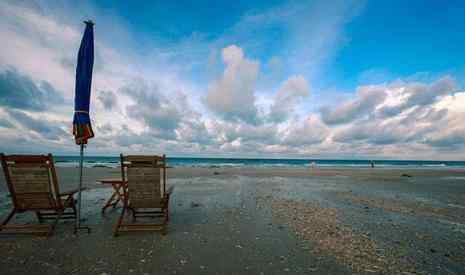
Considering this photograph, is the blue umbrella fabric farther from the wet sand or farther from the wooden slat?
the wet sand

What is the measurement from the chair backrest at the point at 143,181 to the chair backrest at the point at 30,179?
4.92 ft

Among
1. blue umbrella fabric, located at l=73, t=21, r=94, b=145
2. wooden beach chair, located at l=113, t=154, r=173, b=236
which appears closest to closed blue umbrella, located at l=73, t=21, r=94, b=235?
blue umbrella fabric, located at l=73, t=21, r=94, b=145

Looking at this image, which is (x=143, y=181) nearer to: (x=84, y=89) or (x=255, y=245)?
(x=84, y=89)

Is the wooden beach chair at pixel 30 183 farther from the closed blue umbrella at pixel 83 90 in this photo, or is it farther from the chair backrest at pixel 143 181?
the chair backrest at pixel 143 181

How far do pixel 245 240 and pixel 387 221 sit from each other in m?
4.60

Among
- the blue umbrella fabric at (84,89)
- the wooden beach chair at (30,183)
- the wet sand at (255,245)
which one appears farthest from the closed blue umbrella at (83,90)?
the wet sand at (255,245)

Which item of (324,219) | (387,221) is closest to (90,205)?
(324,219)

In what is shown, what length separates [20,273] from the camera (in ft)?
10.3

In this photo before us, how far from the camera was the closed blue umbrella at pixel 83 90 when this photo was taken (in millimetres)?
4586

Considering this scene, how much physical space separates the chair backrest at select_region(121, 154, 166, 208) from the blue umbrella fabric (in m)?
1.08

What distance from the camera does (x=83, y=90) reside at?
4.60m

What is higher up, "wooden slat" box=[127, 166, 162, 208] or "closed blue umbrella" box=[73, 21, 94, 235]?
"closed blue umbrella" box=[73, 21, 94, 235]

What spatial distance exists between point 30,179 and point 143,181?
2.32 meters

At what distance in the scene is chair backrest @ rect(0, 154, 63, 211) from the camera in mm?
4348
